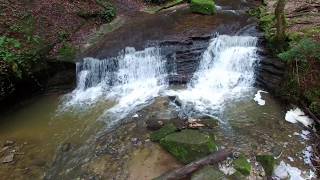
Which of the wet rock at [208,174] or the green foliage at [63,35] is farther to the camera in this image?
the green foliage at [63,35]

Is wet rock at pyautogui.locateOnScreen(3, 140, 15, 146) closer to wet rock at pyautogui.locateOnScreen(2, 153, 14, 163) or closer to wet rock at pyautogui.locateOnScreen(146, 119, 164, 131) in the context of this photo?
wet rock at pyautogui.locateOnScreen(2, 153, 14, 163)

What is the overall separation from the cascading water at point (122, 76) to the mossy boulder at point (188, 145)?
3295 millimetres

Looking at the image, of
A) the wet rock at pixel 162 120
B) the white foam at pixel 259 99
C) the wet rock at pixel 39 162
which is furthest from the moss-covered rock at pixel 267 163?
the wet rock at pixel 39 162

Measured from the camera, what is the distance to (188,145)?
8.34 metres

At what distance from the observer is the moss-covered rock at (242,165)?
7884mm

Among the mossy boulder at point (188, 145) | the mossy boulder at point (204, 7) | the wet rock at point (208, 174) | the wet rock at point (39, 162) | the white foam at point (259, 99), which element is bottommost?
the wet rock at point (39, 162)

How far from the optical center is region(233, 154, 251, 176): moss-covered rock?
7.88m

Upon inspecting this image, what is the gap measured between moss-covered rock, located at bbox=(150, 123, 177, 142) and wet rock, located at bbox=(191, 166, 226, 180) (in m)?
1.62

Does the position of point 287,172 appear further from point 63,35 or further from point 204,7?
point 204,7

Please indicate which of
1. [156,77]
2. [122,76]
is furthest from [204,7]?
[122,76]

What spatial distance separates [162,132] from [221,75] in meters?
4.03

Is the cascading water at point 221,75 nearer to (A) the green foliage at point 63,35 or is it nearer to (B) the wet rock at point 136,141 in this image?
(B) the wet rock at point 136,141

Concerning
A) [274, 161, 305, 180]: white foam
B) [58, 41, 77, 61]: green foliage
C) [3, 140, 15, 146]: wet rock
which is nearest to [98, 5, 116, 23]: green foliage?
[58, 41, 77, 61]: green foliage

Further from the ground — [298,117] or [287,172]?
[298,117]
